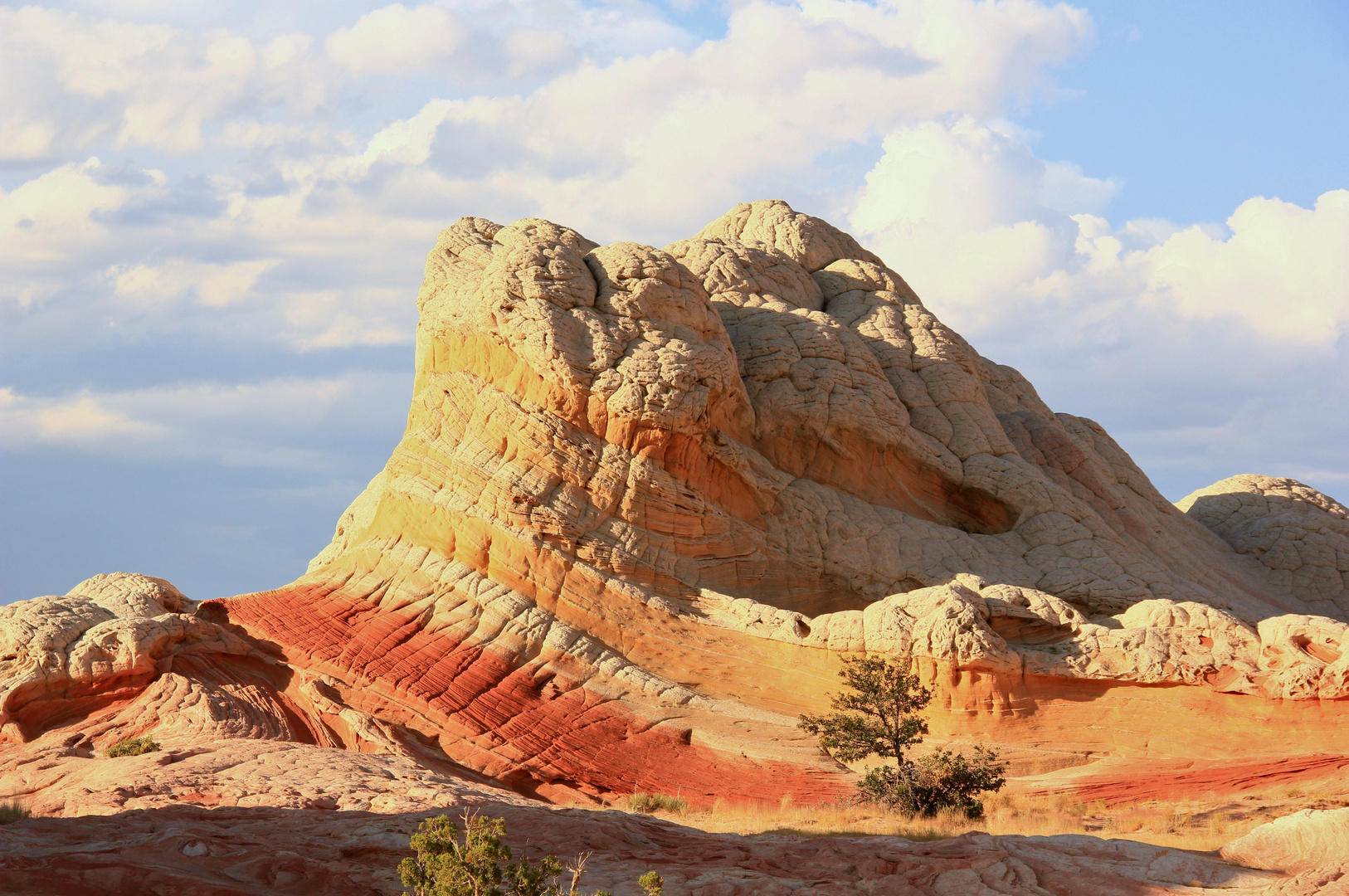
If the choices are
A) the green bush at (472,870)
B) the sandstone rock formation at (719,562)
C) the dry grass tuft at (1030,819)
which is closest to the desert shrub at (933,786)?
the dry grass tuft at (1030,819)

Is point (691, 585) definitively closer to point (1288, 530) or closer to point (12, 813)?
point (12, 813)

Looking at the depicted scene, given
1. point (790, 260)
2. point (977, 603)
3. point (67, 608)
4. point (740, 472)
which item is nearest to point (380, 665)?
point (67, 608)

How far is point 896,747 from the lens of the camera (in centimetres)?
1906

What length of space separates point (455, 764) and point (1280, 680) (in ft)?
44.6

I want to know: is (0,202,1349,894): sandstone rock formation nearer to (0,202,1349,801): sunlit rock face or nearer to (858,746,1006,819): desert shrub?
(0,202,1349,801): sunlit rock face

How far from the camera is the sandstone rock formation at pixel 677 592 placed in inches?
794

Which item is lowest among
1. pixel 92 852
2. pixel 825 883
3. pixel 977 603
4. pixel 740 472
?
pixel 825 883

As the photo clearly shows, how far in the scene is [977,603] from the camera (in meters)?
21.2

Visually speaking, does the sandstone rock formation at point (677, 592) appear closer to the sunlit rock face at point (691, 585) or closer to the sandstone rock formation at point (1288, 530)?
the sunlit rock face at point (691, 585)

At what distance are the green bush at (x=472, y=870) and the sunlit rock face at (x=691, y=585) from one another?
10769 mm

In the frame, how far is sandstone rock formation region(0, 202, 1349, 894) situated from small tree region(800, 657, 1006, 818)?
851 mm

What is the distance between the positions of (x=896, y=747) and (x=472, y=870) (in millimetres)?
11310

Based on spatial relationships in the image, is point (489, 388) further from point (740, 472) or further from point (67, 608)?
point (67, 608)

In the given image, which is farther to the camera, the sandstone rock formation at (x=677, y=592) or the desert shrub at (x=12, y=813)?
the sandstone rock formation at (x=677, y=592)
